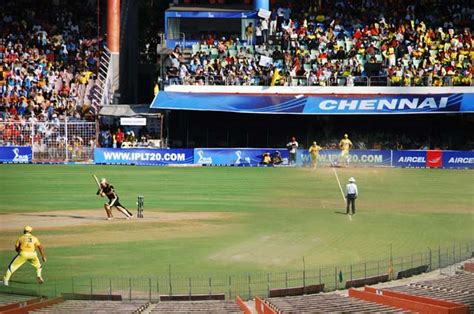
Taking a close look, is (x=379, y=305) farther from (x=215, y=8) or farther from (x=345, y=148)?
(x=215, y=8)

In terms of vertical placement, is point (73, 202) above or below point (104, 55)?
below

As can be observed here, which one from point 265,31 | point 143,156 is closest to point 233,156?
point 143,156

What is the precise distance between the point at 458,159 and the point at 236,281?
33.1 m

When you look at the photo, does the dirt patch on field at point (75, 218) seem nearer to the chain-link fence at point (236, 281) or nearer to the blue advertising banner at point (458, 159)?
the chain-link fence at point (236, 281)

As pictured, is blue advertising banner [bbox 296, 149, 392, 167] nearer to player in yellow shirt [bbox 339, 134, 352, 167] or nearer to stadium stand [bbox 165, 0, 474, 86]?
player in yellow shirt [bbox 339, 134, 352, 167]

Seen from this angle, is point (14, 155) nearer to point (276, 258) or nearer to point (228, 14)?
point (228, 14)

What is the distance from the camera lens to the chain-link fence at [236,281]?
2338 cm

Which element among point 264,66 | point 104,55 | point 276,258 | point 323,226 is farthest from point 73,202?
point 104,55

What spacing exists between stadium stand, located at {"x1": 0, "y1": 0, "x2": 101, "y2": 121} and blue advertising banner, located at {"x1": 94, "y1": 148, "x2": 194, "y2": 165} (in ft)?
12.8

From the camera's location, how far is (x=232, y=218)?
3603 cm

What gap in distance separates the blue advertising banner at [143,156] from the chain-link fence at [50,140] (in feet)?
2.74

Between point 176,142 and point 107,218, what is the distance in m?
24.9

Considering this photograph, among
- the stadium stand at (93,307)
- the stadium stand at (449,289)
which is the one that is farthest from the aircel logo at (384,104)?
the stadium stand at (93,307)

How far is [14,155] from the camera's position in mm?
56844
